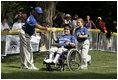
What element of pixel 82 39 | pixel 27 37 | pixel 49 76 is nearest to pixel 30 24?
pixel 27 37

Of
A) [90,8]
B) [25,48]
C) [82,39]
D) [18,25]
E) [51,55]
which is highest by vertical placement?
[90,8]

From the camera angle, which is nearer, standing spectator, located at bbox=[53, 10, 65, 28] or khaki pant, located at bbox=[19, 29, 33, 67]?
khaki pant, located at bbox=[19, 29, 33, 67]

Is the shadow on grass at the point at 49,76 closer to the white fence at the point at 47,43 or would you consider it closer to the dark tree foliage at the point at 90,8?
the white fence at the point at 47,43

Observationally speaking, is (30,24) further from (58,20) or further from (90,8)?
(90,8)

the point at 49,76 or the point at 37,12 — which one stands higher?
the point at 37,12

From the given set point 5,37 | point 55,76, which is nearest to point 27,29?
point 55,76

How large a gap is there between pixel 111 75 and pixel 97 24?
10593mm

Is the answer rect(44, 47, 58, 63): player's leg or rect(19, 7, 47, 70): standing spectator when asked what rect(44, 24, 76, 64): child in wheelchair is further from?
rect(19, 7, 47, 70): standing spectator

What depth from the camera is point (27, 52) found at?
15562 millimetres

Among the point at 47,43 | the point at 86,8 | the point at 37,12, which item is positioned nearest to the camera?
the point at 37,12

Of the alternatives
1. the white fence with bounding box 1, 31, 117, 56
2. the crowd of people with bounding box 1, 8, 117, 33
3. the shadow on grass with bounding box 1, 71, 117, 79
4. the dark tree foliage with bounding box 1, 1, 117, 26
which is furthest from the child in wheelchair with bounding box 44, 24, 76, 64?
the dark tree foliage with bounding box 1, 1, 117, 26

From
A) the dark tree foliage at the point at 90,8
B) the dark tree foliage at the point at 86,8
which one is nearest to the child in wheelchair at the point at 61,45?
the dark tree foliage at the point at 86,8

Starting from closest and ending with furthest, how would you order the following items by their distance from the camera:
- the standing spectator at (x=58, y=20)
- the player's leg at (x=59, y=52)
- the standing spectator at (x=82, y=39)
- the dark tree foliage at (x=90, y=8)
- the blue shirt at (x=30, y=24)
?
the player's leg at (x=59, y=52) < the blue shirt at (x=30, y=24) < the standing spectator at (x=82, y=39) < the standing spectator at (x=58, y=20) < the dark tree foliage at (x=90, y=8)

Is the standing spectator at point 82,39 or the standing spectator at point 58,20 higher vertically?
the standing spectator at point 58,20
